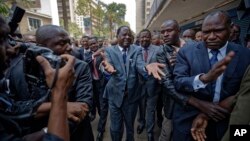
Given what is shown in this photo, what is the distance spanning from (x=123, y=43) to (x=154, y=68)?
3.50ft

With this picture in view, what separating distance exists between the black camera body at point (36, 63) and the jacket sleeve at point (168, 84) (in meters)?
1.26

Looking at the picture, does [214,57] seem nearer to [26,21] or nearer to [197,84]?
[197,84]

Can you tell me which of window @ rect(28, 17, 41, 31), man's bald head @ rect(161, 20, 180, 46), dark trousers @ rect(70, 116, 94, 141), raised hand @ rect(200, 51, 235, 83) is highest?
window @ rect(28, 17, 41, 31)

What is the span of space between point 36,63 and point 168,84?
1.44 metres

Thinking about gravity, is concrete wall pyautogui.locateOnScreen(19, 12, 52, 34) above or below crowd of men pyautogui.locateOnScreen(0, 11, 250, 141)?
above

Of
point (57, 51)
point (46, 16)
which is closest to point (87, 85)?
point (57, 51)

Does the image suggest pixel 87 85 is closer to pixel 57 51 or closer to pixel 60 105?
pixel 57 51

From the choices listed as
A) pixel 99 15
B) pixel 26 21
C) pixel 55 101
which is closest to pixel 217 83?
pixel 55 101

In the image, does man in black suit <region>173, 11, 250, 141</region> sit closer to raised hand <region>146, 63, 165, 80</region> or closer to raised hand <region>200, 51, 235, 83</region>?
raised hand <region>200, 51, 235, 83</region>

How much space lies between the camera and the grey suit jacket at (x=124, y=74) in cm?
329

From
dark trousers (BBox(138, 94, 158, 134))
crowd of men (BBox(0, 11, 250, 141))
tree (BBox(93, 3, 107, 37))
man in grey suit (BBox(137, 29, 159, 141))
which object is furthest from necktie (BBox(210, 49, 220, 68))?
tree (BBox(93, 3, 107, 37))

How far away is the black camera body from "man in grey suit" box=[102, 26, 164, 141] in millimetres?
1809

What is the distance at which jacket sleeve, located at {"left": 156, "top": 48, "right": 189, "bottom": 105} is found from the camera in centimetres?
216

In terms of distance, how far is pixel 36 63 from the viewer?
136 centimetres
